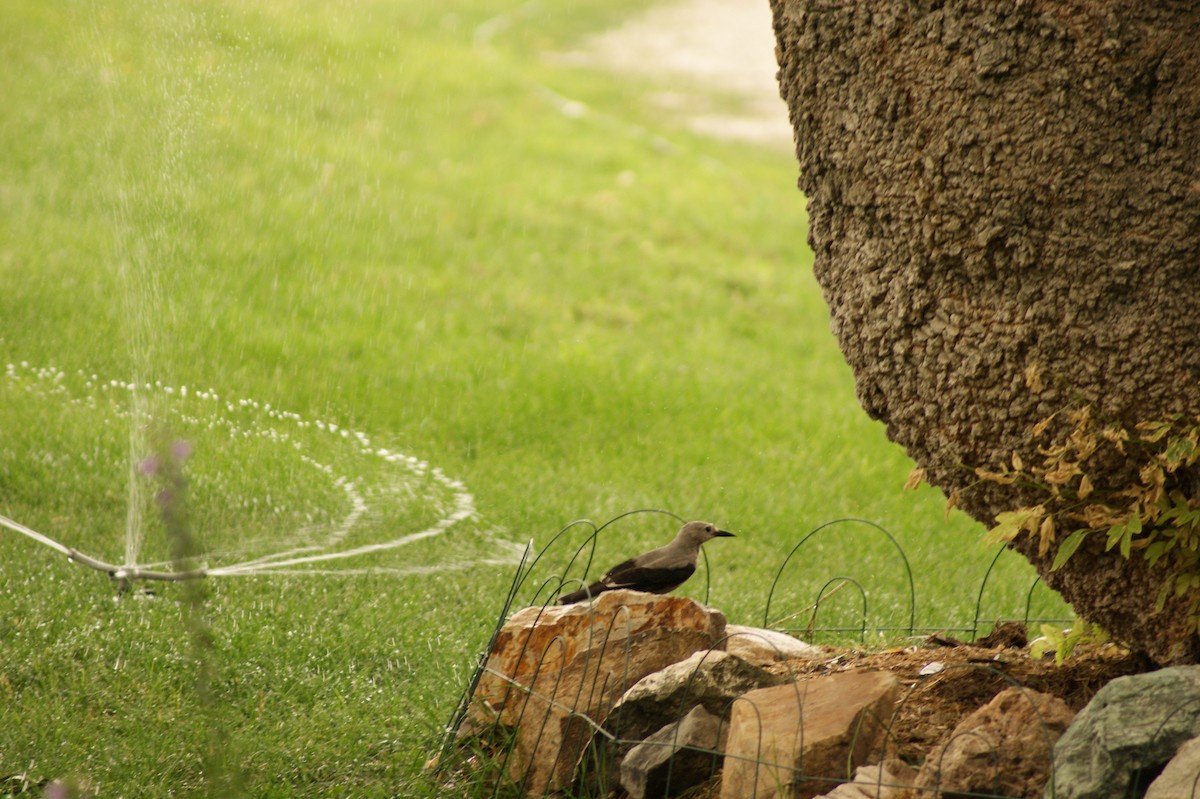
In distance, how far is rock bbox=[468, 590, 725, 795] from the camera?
13.3ft

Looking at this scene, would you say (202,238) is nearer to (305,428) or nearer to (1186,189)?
(305,428)

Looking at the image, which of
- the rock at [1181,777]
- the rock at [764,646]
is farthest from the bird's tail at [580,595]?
the rock at [1181,777]

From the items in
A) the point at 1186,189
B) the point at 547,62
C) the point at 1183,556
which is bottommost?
the point at 1183,556

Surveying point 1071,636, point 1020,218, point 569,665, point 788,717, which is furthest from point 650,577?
point 1020,218

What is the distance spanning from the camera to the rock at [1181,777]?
116 inches

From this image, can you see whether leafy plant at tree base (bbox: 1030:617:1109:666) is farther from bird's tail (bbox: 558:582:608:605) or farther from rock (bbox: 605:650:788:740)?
bird's tail (bbox: 558:582:608:605)

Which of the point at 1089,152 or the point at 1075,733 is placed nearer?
the point at 1075,733

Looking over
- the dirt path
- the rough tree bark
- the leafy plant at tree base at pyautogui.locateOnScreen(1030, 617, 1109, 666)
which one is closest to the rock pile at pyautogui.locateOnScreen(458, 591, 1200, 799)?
the leafy plant at tree base at pyautogui.locateOnScreen(1030, 617, 1109, 666)

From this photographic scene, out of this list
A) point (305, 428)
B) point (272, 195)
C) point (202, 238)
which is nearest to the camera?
point (305, 428)

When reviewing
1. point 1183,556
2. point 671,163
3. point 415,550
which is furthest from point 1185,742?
point 671,163

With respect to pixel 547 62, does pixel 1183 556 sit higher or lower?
lower

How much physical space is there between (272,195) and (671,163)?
17.8ft

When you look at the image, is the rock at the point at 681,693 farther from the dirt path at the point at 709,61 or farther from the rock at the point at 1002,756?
the dirt path at the point at 709,61

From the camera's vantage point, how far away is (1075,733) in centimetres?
328
